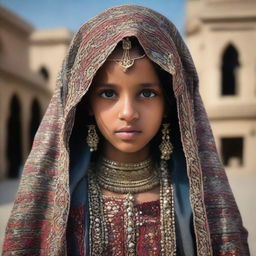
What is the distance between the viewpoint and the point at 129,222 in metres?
1.64

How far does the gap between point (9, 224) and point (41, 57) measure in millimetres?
16803

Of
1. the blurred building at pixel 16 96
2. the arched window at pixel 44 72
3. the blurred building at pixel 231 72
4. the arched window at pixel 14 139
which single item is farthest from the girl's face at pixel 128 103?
the arched window at pixel 44 72

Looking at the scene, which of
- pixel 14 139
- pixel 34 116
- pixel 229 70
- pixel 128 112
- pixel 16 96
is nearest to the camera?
pixel 128 112

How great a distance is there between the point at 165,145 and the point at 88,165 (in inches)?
13.2

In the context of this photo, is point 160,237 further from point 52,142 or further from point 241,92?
point 241,92

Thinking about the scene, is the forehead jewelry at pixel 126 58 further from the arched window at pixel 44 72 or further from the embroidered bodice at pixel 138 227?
the arched window at pixel 44 72

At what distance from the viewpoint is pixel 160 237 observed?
1.65m

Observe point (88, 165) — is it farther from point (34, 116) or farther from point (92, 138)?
point (34, 116)

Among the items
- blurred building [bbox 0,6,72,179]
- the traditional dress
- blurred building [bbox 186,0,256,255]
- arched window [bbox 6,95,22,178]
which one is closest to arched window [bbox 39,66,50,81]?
blurred building [bbox 0,6,72,179]

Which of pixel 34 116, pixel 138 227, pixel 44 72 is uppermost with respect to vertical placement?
pixel 44 72

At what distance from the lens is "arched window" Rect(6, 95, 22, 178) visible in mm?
11656

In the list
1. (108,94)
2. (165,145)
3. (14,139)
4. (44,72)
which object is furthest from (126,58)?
(44,72)

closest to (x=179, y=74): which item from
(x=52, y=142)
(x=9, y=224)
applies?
(x=52, y=142)

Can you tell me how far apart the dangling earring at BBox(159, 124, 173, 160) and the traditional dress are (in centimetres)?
6
